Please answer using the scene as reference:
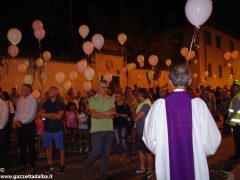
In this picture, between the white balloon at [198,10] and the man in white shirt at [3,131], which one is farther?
the white balloon at [198,10]

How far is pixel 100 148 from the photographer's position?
7121 millimetres

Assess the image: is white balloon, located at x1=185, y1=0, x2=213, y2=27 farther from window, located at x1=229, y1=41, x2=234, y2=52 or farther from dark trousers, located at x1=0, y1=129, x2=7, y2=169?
window, located at x1=229, y1=41, x2=234, y2=52

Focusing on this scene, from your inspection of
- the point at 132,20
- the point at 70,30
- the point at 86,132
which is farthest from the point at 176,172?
the point at 132,20

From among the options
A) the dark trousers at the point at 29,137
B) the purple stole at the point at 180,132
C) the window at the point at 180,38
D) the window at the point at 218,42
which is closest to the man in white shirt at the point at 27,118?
the dark trousers at the point at 29,137

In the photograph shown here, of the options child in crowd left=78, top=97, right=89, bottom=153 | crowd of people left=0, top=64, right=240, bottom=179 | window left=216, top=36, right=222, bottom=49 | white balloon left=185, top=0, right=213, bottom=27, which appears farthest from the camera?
window left=216, top=36, right=222, bottom=49

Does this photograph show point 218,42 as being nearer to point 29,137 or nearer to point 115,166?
point 115,166

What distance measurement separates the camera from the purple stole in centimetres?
412

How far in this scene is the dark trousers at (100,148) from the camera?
7.05 m

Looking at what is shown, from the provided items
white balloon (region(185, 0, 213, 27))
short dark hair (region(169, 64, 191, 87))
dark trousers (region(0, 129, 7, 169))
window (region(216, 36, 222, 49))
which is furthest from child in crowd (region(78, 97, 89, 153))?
window (region(216, 36, 222, 49))

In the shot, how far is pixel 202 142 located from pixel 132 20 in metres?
25.8

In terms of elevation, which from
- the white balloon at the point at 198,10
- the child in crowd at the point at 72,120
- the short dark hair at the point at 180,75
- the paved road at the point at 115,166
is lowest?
the paved road at the point at 115,166

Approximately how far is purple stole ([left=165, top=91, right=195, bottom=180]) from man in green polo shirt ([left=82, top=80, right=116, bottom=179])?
305 centimetres

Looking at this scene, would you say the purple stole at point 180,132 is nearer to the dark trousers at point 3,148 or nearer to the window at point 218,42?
the dark trousers at point 3,148

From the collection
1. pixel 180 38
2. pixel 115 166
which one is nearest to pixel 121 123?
pixel 115 166
